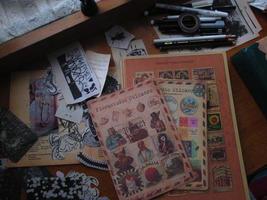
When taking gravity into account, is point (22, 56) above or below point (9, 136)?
above

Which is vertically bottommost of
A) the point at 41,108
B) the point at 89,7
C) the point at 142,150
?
the point at 142,150

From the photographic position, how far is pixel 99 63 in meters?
0.78

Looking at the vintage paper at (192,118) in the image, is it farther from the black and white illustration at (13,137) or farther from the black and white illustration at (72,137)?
the black and white illustration at (13,137)

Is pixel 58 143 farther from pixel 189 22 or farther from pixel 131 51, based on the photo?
pixel 189 22

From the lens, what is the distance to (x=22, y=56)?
75 cm

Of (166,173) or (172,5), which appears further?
(172,5)

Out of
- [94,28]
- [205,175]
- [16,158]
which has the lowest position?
[205,175]

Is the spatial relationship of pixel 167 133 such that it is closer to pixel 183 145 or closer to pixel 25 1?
pixel 183 145

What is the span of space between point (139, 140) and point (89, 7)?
0.94 ft

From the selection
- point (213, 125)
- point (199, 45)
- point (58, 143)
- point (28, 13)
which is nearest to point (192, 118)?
point (213, 125)

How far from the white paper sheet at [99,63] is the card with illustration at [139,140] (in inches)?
1.9

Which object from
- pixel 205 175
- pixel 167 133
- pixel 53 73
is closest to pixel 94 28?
pixel 53 73

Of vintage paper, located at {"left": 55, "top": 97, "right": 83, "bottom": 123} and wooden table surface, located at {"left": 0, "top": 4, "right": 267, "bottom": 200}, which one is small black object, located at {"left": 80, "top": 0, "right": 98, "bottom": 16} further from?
vintage paper, located at {"left": 55, "top": 97, "right": 83, "bottom": 123}

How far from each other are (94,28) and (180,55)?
0.19m
